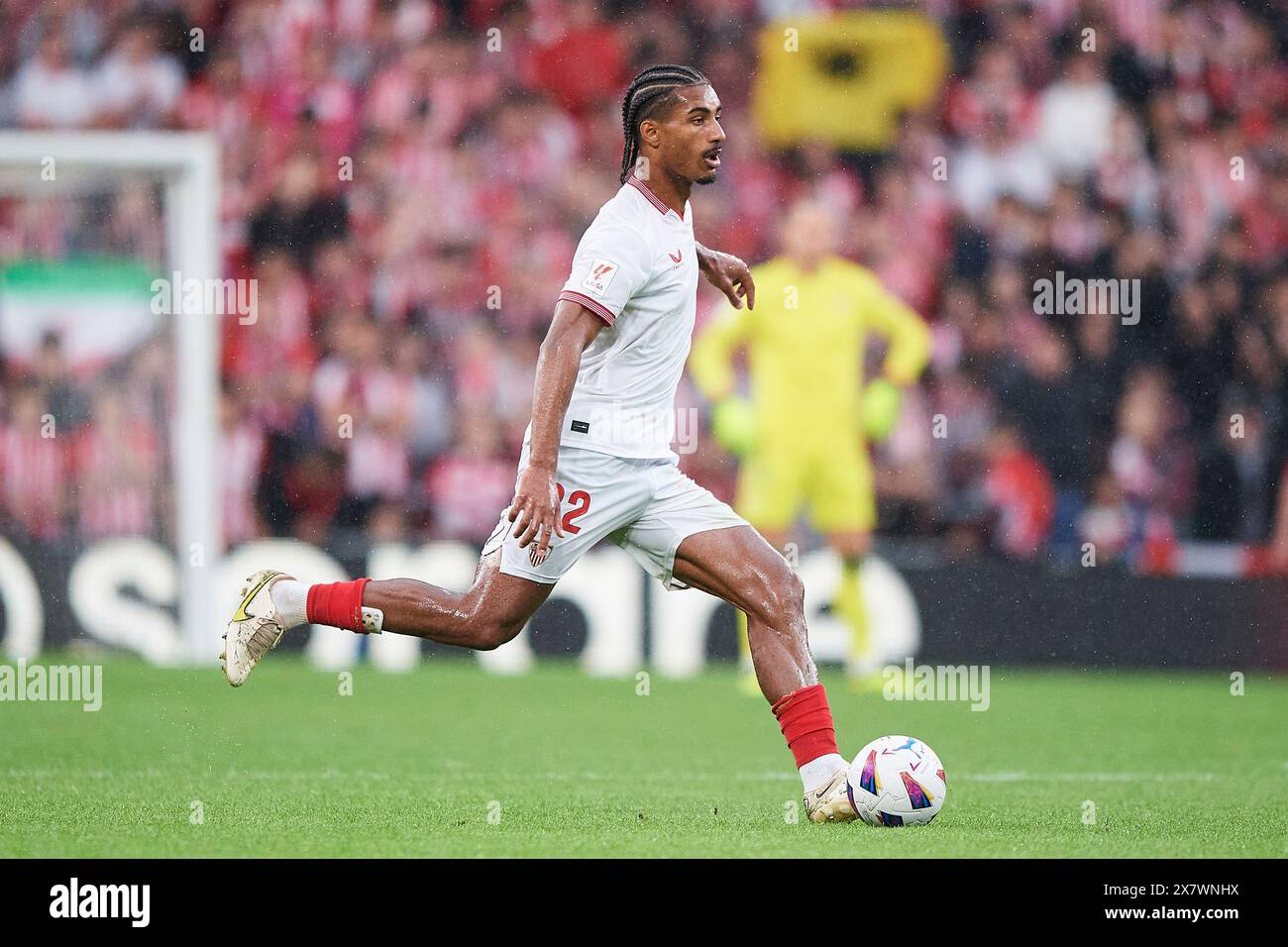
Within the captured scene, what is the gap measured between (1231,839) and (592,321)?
2379 millimetres

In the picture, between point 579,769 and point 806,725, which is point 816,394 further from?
point 806,725

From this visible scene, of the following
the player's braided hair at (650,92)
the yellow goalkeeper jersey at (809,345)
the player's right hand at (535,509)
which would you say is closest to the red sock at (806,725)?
the player's right hand at (535,509)

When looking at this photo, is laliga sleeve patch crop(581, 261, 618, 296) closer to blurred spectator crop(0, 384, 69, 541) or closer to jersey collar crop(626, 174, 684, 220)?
jersey collar crop(626, 174, 684, 220)

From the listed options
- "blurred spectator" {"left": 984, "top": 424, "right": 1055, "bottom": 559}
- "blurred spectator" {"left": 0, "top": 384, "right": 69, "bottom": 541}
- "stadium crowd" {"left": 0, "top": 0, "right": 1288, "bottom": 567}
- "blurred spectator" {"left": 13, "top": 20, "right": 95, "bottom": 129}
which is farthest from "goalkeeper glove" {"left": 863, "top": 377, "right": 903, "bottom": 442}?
"blurred spectator" {"left": 13, "top": 20, "right": 95, "bottom": 129}

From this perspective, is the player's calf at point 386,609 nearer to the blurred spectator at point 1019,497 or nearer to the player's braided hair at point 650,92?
the player's braided hair at point 650,92

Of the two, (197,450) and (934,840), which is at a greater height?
(197,450)

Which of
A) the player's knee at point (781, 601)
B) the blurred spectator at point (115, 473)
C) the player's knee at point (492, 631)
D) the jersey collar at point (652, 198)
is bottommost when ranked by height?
the player's knee at point (492, 631)

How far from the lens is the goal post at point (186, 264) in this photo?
12.1 meters

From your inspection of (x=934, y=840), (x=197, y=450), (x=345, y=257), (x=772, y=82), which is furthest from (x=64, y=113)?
(x=934, y=840)

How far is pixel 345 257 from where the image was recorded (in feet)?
47.0

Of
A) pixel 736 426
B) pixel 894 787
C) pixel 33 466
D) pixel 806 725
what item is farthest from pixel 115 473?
pixel 894 787

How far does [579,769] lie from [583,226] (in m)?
8.06

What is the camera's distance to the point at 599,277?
18.8ft
